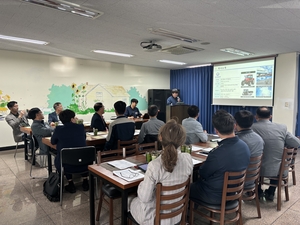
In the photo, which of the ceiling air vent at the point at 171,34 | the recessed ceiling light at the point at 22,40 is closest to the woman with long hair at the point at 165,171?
the ceiling air vent at the point at 171,34

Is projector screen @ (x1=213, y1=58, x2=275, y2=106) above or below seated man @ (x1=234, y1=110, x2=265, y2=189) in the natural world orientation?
above

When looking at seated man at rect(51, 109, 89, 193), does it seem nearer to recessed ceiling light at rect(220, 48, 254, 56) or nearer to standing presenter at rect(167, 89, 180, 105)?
recessed ceiling light at rect(220, 48, 254, 56)

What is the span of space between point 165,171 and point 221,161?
0.57 m

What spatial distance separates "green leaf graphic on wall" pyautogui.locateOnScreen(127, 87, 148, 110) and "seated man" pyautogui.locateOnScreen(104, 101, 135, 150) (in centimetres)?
469

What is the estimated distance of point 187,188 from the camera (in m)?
1.74

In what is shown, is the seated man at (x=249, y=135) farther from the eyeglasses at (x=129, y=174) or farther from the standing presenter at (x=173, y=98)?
the standing presenter at (x=173, y=98)

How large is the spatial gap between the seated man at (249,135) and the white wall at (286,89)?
13.4 feet

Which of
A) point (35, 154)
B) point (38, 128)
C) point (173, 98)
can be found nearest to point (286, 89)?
point (173, 98)

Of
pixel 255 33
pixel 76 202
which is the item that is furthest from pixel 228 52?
pixel 76 202

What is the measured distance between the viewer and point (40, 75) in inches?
233

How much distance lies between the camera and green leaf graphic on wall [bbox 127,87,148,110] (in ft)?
26.1

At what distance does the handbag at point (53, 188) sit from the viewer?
2893mm

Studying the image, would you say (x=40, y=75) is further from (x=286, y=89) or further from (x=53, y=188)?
(x=286, y=89)

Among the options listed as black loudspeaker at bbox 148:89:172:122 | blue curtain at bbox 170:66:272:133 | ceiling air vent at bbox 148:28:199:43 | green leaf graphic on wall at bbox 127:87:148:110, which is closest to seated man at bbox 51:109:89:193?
ceiling air vent at bbox 148:28:199:43
